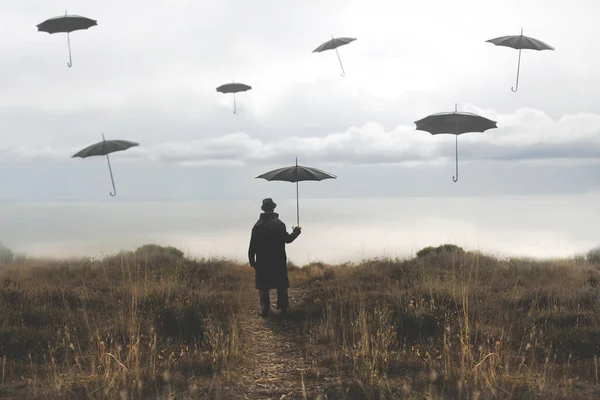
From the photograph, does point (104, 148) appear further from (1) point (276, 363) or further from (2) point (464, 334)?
(2) point (464, 334)

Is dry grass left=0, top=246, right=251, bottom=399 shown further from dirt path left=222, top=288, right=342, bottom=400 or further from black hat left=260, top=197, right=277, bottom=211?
black hat left=260, top=197, right=277, bottom=211

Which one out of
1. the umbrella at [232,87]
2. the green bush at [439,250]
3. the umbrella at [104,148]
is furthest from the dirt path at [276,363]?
the umbrella at [232,87]

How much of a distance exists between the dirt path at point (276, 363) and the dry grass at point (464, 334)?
0.35 meters

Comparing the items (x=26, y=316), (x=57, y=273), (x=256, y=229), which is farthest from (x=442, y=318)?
(x=57, y=273)

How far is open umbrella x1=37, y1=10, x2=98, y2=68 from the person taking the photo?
42.2ft

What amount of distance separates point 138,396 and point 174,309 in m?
3.39

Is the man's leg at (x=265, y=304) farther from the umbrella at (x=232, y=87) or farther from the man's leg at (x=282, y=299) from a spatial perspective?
the umbrella at (x=232, y=87)

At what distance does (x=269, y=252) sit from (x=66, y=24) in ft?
29.3

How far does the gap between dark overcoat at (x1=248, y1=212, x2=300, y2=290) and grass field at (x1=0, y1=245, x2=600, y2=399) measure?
32.4 inches

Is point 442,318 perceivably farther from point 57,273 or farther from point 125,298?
point 57,273

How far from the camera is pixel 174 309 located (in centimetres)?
898

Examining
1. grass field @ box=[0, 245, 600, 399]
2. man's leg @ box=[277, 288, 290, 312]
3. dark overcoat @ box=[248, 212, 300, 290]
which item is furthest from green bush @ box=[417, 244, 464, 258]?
dark overcoat @ box=[248, 212, 300, 290]

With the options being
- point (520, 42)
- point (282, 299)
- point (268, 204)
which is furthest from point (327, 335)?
point (520, 42)

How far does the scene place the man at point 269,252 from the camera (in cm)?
1001
